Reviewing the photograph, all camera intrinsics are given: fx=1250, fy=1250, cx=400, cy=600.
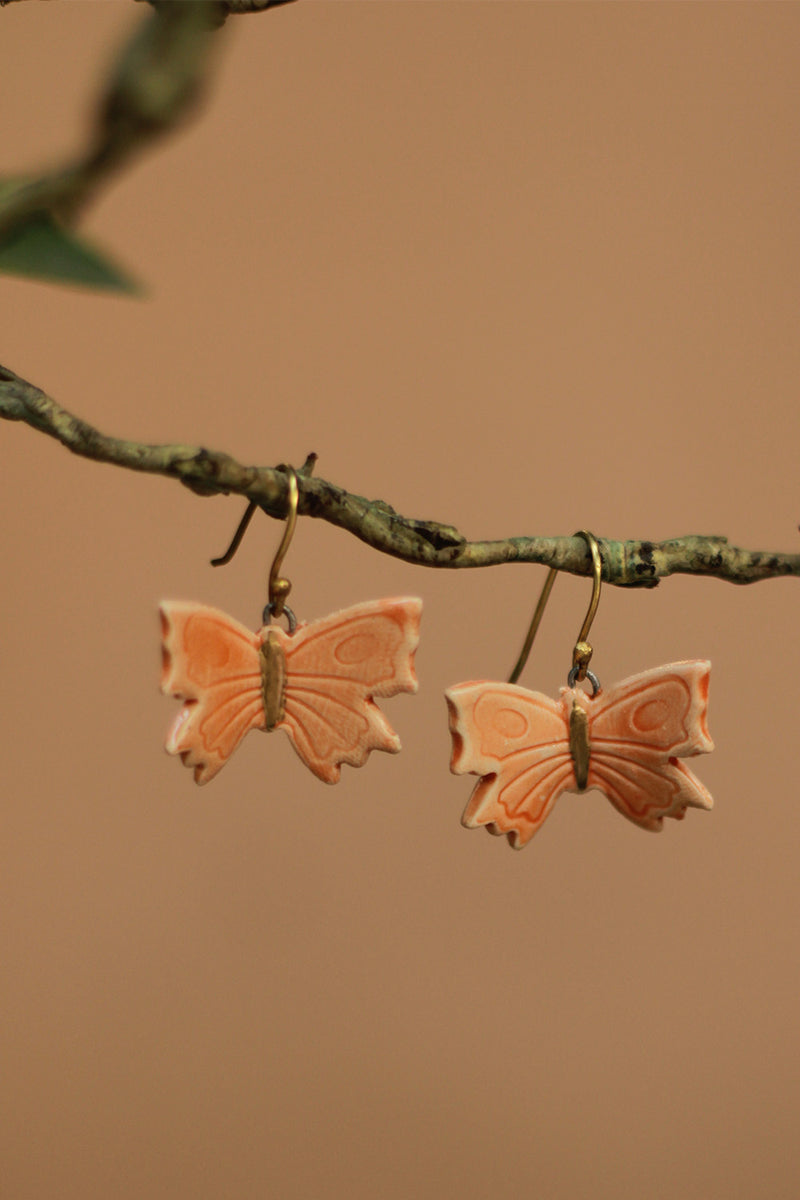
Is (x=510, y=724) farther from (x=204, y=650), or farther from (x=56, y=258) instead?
(x=56, y=258)

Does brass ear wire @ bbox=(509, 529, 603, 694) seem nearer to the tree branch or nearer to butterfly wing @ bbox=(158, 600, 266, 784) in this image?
the tree branch

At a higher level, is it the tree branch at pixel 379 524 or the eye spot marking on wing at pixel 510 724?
the tree branch at pixel 379 524

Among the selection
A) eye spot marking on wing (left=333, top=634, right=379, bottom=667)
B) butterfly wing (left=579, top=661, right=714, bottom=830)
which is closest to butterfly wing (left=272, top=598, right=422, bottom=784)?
eye spot marking on wing (left=333, top=634, right=379, bottom=667)

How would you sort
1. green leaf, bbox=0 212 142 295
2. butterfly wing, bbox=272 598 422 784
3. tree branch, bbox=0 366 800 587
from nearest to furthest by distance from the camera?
green leaf, bbox=0 212 142 295 < tree branch, bbox=0 366 800 587 < butterfly wing, bbox=272 598 422 784

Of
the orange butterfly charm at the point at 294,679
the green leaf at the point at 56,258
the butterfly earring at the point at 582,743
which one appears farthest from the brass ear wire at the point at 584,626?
the green leaf at the point at 56,258

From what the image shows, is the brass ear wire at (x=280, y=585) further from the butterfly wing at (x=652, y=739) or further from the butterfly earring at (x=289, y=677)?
the butterfly wing at (x=652, y=739)

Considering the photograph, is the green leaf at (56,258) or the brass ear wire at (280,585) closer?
the green leaf at (56,258)
